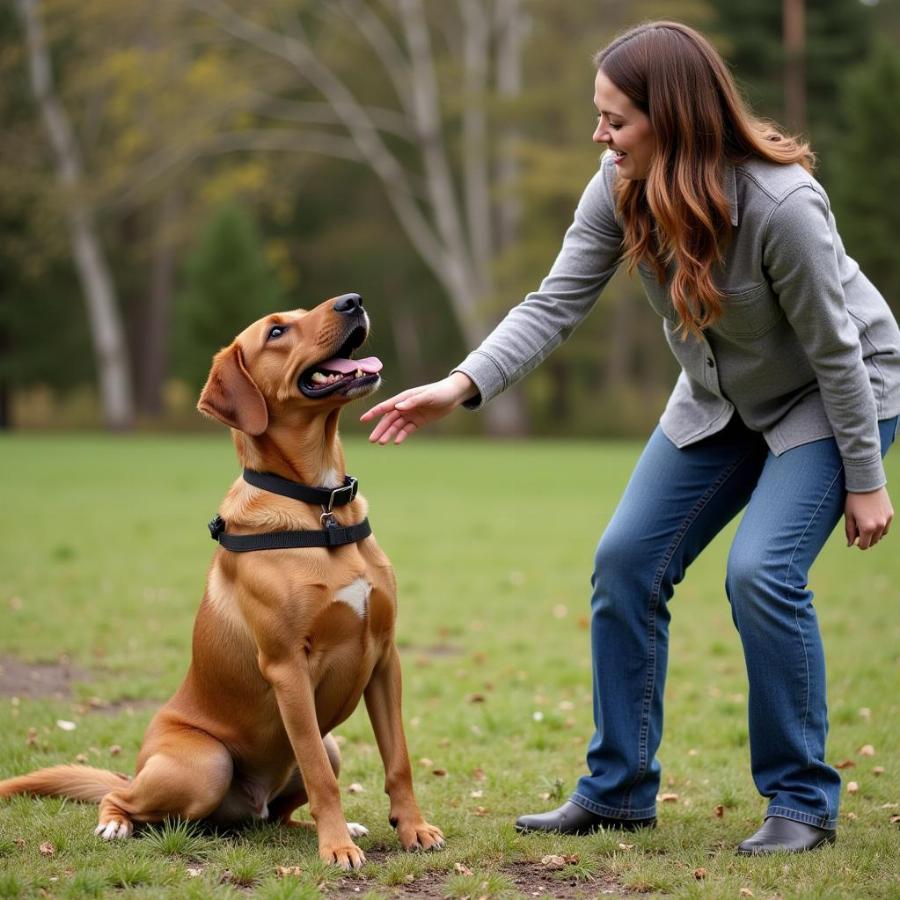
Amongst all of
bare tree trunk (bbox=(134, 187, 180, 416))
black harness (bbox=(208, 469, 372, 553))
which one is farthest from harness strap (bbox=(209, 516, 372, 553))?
bare tree trunk (bbox=(134, 187, 180, 416))

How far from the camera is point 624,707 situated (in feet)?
15.0

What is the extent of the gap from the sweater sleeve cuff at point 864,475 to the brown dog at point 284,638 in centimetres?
160

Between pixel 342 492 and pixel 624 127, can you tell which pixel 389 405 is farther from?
pixel 624 127

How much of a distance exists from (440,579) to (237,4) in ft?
95.2

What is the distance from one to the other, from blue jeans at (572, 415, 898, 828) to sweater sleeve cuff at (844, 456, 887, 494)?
2.0 inches

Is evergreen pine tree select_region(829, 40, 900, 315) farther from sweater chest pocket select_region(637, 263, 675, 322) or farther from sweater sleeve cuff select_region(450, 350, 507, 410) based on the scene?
sweater sleeve cuff select_region(450, 350, 507, 410)

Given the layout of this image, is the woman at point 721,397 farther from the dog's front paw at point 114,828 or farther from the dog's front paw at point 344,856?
the dog's front paw at point 114,828

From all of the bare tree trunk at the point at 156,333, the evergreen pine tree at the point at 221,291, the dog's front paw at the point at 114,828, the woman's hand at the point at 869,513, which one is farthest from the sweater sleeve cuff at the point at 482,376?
the bare tree trunk at the point at 156,333

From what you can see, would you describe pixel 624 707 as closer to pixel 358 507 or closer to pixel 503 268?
pixel 358 507

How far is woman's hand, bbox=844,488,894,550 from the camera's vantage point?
4.18m

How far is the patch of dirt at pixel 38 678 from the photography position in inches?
265

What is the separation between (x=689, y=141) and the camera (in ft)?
13.1

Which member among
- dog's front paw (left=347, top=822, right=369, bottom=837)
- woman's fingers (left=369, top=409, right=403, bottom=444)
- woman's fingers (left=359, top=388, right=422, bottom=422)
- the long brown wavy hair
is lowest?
dog's front paw (left=347, top=822, right=369, bottom=837)

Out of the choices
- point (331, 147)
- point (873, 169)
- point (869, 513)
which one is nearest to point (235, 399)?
point (869, 513)
